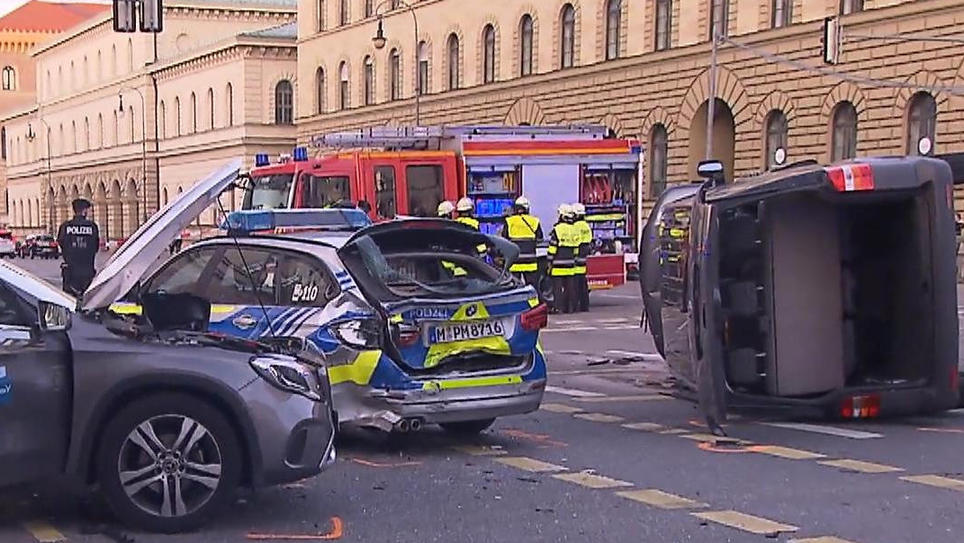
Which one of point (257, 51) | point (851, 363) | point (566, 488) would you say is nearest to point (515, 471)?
point (566, 488)

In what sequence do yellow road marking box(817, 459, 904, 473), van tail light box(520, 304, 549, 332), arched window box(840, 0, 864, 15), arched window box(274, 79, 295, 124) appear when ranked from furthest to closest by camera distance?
arched window box(274, 79, 295, 124), arched window box(840, 0, 864, 15), van tail light box(520, 304, 549, 332), yellow road marking box(817, 459, 904, 473)

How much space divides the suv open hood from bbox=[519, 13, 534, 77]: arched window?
4615 centimetres

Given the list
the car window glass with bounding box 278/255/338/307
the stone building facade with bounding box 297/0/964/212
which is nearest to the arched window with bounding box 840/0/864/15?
the stone building facade with bounding box 297/0/964/212

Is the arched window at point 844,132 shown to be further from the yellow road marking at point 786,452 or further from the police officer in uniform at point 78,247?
the yellow road marking at point 786,452

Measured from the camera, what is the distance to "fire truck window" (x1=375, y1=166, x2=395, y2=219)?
70.5 feet

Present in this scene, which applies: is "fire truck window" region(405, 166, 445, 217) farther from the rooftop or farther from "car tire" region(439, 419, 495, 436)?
the rooftop

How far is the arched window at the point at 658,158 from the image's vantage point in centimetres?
4728

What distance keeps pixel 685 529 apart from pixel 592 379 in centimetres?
652

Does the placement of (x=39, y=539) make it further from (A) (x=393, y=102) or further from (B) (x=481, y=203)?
(A) (x=393, y=102)

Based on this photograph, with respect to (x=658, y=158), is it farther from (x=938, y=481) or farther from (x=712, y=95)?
(x=938, y=481)

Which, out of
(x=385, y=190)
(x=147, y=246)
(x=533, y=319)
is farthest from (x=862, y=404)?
(x=385, y=190)

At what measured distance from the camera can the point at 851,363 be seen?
10742 mm

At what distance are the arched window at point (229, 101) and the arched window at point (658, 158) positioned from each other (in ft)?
→ 107

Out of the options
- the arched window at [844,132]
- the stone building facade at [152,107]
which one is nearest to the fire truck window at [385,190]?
the arched window at [844,132]
